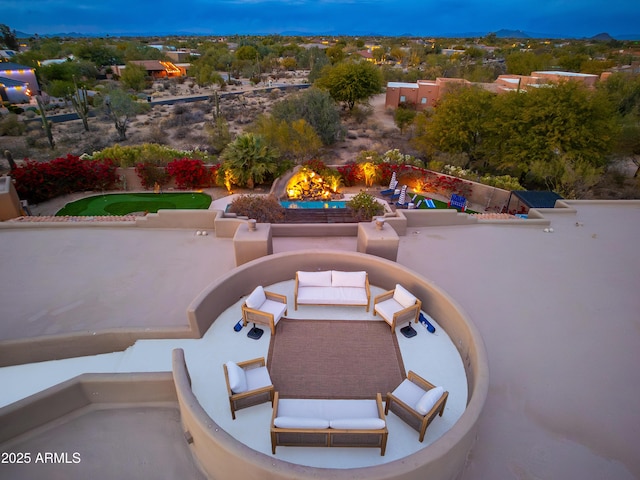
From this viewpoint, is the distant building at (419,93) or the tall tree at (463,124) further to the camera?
the distant building at (419,93)

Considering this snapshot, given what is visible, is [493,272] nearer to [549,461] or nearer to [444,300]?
[444,300]

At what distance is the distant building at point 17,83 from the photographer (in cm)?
4716

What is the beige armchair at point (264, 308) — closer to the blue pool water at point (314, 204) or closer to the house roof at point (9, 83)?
the blue pool water at point (314, 204)

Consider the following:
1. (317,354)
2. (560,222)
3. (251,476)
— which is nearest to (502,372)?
(317,354)

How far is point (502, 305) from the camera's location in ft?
29.5

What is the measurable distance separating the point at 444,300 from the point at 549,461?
3028mm

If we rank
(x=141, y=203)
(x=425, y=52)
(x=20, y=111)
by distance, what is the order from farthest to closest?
(x=425, y=52) → (x=20, y=111) → (x=141, y=203)

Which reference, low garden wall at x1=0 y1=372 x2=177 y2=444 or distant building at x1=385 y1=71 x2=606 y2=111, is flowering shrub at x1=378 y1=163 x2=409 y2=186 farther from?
distant building at x1=385 y1=71 x2=606 y2=111

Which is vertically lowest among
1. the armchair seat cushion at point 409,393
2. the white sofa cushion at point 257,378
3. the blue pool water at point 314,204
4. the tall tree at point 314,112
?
the blue pool water at point 314,204

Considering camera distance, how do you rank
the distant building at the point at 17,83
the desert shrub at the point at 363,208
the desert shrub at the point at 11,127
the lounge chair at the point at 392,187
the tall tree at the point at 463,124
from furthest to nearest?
the distant building at the point at 17,83 → the desert shrub at the point at 11,127 → the tall tree at the point at 463,124 → the lounge chair at the point at 392,187 → the desert shrub at the point at 363,208

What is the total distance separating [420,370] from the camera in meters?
6.76

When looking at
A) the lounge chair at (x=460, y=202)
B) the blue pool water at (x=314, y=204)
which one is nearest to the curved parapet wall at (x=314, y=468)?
the blue pool water at (x=314, y=204)

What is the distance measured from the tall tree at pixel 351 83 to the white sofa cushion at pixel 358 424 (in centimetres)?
4110

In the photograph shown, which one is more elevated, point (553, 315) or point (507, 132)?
point (507, 132)
